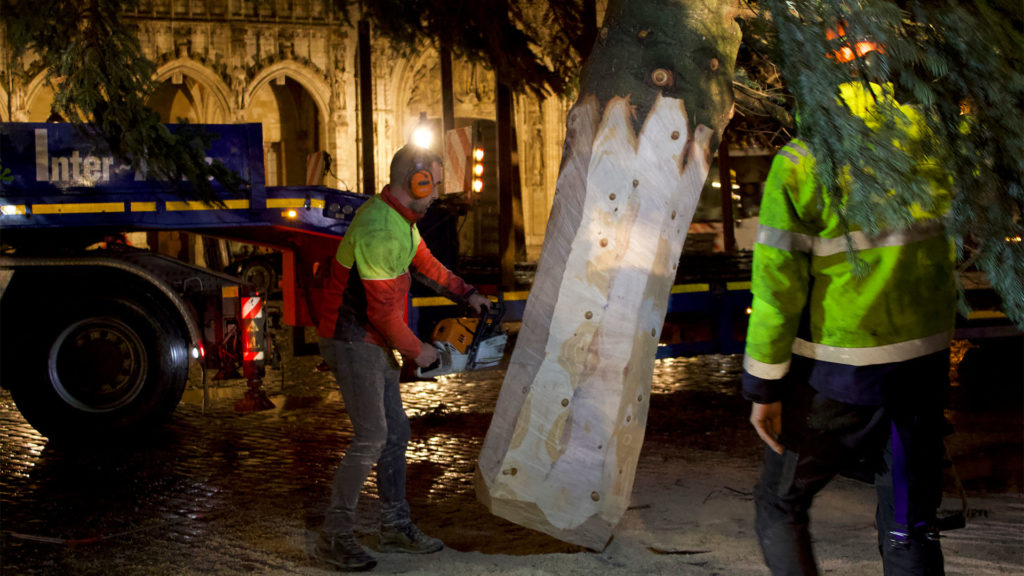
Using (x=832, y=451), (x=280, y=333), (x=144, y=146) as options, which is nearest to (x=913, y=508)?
(x=832, y=451)

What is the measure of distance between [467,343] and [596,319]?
0.65m

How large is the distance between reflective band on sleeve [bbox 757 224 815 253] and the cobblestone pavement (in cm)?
211

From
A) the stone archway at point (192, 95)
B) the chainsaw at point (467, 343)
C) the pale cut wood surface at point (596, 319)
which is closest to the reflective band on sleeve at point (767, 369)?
the pale cut wood surface at point (596, 319)

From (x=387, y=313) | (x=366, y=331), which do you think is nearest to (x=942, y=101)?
(x=387, y=313)

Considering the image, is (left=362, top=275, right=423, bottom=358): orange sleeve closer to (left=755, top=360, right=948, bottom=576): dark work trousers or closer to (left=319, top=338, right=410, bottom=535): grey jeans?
(left=319, top=338, right=410, bottom=535): grey jeans

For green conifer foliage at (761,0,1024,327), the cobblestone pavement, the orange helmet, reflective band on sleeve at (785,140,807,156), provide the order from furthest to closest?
the cobblestone pavement
the orange helmet
green conifer foliage at (761,0,1024,327)
reflective band on sleeve at (785,140,807,156)

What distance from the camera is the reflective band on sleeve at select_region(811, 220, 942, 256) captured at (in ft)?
9.53

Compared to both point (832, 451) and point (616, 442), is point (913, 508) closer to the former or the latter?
point (832, 451)

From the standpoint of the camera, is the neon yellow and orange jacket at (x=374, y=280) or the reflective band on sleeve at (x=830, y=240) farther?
the neon yellow and orange jacket at (x=374, y=280)

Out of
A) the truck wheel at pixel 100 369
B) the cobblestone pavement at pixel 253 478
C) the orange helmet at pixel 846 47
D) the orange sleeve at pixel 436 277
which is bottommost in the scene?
the cobblestone pavement at pixel 253 478

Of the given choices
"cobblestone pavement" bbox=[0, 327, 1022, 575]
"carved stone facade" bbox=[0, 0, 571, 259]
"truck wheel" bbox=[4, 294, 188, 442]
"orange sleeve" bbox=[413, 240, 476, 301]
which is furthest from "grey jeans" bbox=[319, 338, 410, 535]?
"carved stone facade" bbox=[0, 0, 571, 259]

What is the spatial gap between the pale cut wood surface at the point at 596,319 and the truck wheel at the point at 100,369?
3.92 meters

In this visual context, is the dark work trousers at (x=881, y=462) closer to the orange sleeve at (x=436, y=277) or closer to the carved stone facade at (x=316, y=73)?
the orange sleeve at (x=436, y=277)

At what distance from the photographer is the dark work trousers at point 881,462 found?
113 inches
